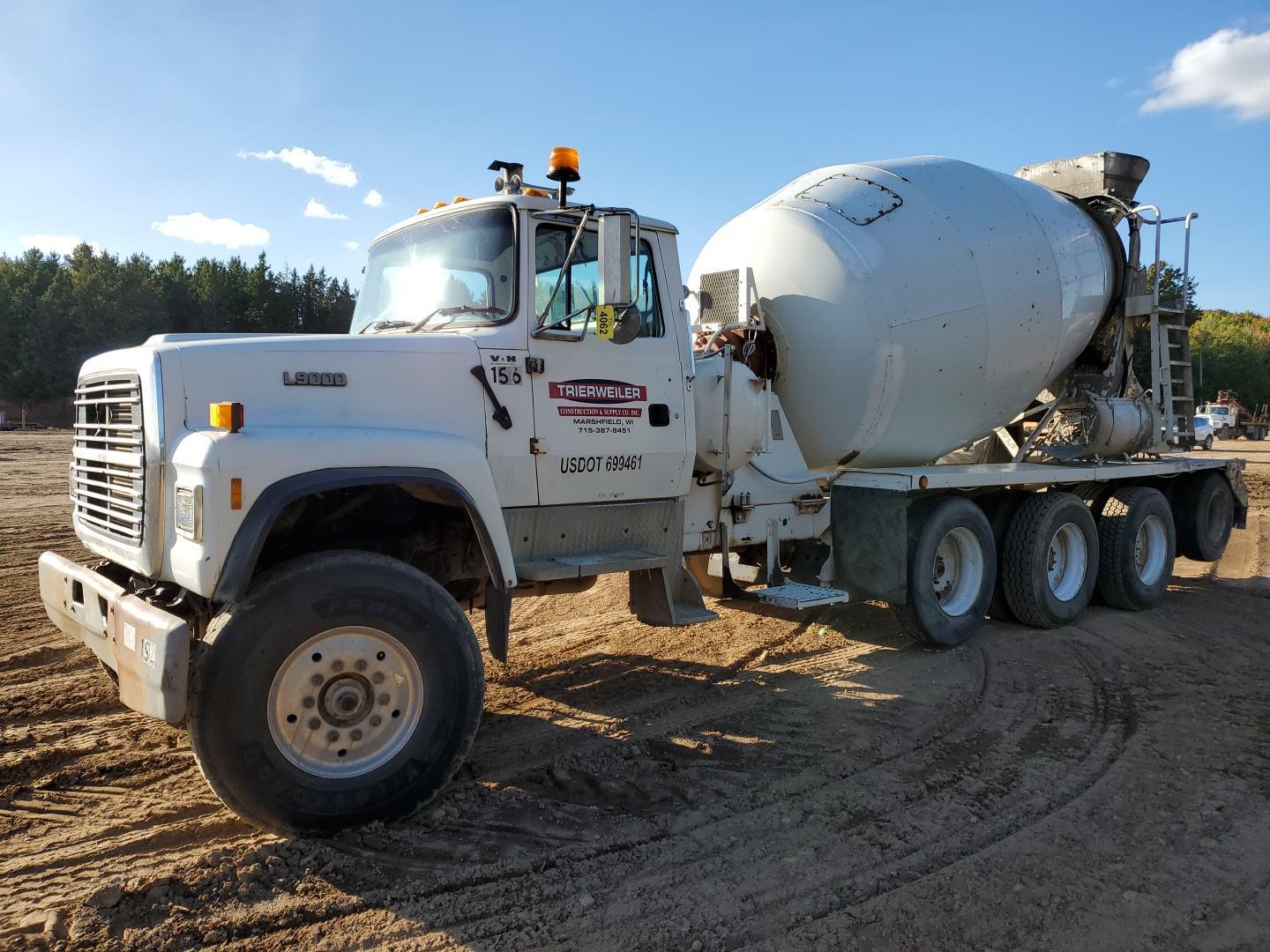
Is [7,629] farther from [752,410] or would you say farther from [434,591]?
[752,410]

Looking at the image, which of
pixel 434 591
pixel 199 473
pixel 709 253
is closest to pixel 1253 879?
pixel 434 591

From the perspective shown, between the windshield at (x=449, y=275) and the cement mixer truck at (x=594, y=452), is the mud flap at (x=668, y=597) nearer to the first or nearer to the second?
the cement mixer truck at (x=594, y=452)

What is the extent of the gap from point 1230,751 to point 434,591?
176 inches

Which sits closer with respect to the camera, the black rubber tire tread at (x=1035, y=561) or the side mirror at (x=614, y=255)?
the side mirror at (x=614, y=255)

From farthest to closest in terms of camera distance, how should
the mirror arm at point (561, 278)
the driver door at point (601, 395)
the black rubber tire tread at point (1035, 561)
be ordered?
1. the black rubber tire tread at point (1035, 561)
2. the driver door at point (601, 395)
3. the mirror arm at point (561, 278)

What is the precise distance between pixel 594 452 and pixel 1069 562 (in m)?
5.34

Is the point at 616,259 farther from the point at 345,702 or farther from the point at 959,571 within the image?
the point at 959,571

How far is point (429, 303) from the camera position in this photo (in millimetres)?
5000

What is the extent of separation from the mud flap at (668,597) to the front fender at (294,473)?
4.66 feet

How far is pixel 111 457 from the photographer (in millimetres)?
4156

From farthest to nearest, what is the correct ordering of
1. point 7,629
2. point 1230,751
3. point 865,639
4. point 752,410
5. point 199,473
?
1. point 865,639
2. point 7,629
3. point 752,410
4. point 1230,751
5. point 199,473

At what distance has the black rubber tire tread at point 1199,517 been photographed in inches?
385

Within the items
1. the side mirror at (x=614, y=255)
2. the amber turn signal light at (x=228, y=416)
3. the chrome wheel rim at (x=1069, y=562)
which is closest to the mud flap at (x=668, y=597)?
the side mirror at (x=614, y=255)

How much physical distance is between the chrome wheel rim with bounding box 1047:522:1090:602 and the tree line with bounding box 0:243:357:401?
33515mm
